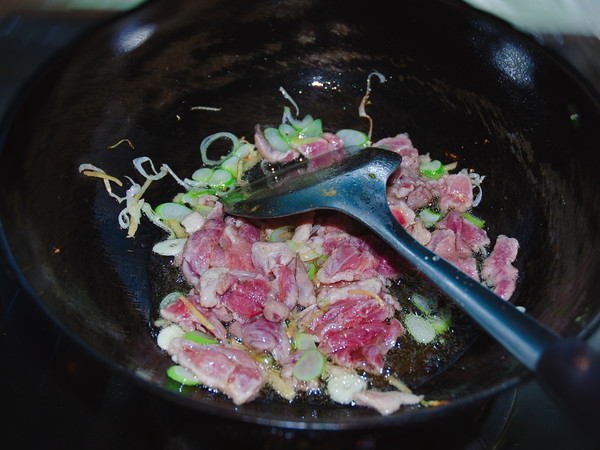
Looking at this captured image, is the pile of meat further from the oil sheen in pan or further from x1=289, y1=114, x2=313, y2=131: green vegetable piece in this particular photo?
x1=289, y1=114, x2=313, y2=131: green vegetable piece

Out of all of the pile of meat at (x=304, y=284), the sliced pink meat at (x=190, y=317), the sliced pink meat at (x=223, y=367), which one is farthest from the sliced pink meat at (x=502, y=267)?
the sliced pink meat at (x=190, y=317)

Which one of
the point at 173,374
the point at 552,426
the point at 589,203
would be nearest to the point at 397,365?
the point at 552,426

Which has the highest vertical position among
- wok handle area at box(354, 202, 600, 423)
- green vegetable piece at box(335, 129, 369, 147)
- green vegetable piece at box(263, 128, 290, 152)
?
wok handle area at box(354, 202, 600, 423)

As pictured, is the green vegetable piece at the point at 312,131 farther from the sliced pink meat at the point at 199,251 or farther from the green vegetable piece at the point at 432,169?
the sliced pink meat at the point at 199,251

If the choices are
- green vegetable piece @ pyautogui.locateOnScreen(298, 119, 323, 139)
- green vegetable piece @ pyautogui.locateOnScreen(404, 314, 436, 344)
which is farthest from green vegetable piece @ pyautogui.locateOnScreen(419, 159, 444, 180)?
green vegetable piece @ pyautogui.locateOnScreen(404, 314, 436, 344)

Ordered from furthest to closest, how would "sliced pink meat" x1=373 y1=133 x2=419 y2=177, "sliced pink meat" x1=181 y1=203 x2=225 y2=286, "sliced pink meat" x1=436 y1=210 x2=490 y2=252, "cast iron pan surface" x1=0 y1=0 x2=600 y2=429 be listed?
"sliced pink meat" x1=373 y1=133 x2=419 y2=177 → "sliced pink meat" x1=436 y1=210 x2=490 y2=252 → "sliced pink meat" x1=181 y1=203 x2=225 y2=286 → "cast iron pan surface" x1=0 y1=0 x2=600 y2=429

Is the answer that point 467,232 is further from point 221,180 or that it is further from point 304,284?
point 221,180

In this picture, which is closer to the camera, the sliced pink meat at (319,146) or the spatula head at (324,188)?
the spatula head at (324,188)
